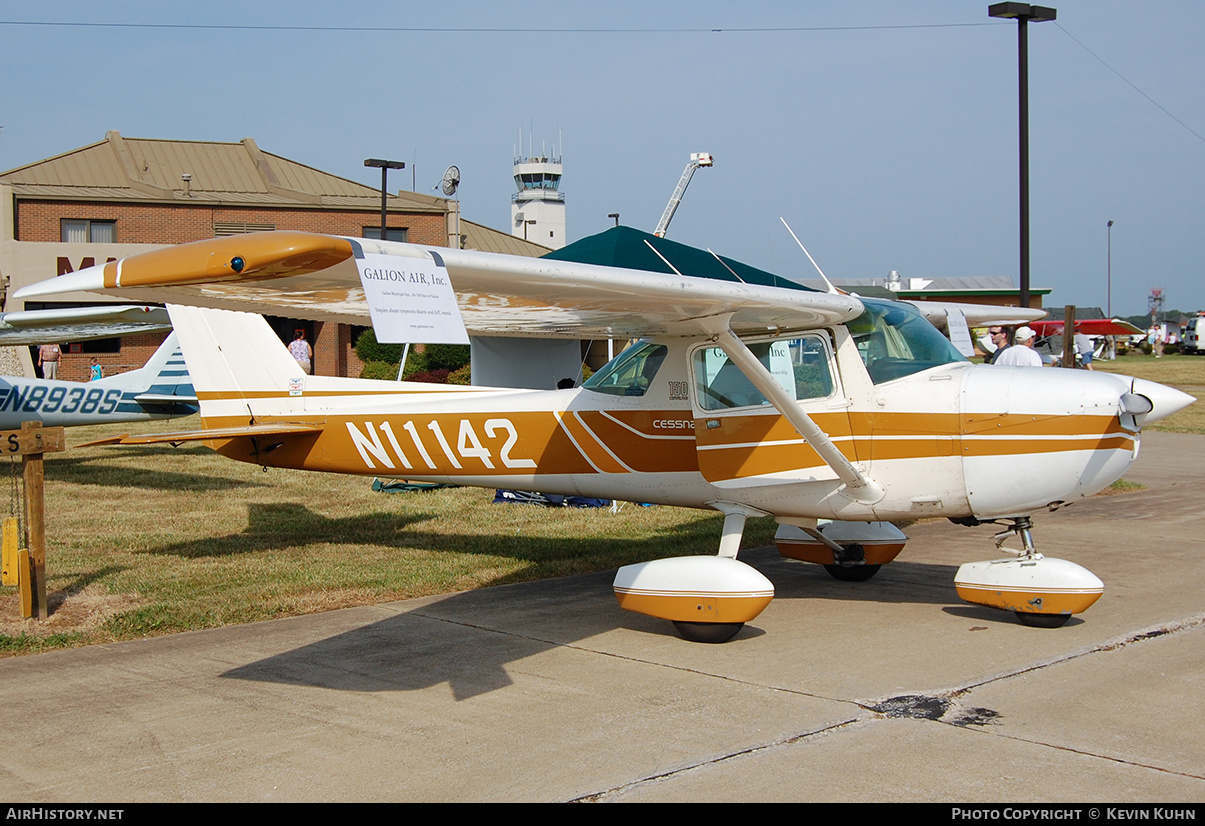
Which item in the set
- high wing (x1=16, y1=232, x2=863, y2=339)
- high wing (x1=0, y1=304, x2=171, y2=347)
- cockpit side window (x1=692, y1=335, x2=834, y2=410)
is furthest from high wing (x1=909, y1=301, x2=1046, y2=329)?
high wing (x1=0, y1=304, x2=171, y2=347)

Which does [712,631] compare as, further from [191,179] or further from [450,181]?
[191,179]

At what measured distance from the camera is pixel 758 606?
579cm

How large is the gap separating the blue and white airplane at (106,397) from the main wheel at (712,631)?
11.2m

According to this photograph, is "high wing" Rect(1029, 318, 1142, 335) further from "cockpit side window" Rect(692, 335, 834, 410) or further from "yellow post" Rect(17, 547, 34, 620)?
"yellow post" Rect(17, 547, 34, 620)

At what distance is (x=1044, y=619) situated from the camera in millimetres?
5906

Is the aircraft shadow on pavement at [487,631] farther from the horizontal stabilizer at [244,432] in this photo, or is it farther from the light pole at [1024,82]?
the light pole at [1024,82]

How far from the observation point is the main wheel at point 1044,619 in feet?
19.3

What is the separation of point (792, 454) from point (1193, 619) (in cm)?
256

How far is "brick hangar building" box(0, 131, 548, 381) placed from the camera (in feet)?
104

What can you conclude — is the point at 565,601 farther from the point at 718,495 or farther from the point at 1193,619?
the point at 1193,619

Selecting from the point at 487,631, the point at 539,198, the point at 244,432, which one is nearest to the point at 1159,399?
the point at 487,631

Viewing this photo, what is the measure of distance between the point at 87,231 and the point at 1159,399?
34.4 m

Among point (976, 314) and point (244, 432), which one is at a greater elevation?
point (976, 314)

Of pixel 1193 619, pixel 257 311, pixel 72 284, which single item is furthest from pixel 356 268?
pixel 1193 619
